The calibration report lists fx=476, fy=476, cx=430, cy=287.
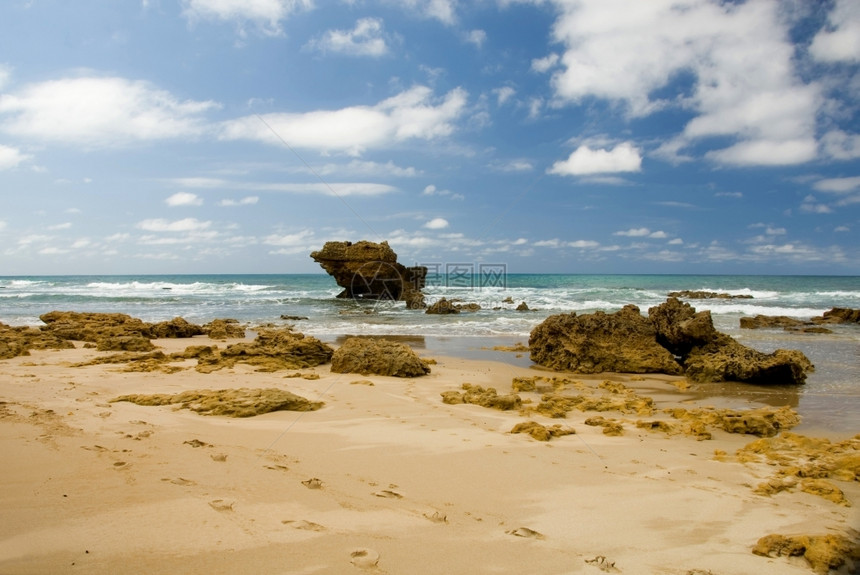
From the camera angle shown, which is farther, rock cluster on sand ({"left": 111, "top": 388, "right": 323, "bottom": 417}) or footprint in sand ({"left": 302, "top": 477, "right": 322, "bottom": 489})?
rock cluster on sand ({"left": 111, "top": 388, "right": 323, "bottom": 417})

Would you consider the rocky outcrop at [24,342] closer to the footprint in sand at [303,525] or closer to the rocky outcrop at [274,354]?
the rocky outcrop at [274,354]

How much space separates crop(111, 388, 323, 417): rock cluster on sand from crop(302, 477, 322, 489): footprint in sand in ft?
7.74

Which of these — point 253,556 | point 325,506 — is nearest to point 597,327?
point 325,506

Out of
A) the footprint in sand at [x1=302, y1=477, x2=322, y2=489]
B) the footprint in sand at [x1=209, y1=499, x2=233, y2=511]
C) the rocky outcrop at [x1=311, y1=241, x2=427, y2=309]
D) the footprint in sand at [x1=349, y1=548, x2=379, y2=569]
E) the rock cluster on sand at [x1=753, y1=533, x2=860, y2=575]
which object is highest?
the rocky outcrop at [x1=311, y1=241, x2=427, y2=309]

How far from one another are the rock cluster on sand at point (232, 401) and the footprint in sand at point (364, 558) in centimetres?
343

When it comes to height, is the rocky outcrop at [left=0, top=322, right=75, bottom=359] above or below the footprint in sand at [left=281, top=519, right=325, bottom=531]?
above

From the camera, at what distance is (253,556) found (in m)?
2.42

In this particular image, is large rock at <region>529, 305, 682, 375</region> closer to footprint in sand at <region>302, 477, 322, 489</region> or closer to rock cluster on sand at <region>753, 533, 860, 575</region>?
rock cluster on sand at <region>753, 533, 860, 575</region>

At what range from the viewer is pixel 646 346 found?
32.1ft

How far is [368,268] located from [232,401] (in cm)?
2670

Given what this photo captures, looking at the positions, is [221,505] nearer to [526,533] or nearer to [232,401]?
[526,533]

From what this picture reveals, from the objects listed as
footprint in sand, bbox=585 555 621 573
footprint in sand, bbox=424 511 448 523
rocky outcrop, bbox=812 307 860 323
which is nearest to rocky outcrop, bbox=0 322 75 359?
footprint in sand, bbox=424 511 448 523

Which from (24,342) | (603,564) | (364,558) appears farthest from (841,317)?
(24,342)

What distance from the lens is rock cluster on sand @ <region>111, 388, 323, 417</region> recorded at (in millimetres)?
5543
